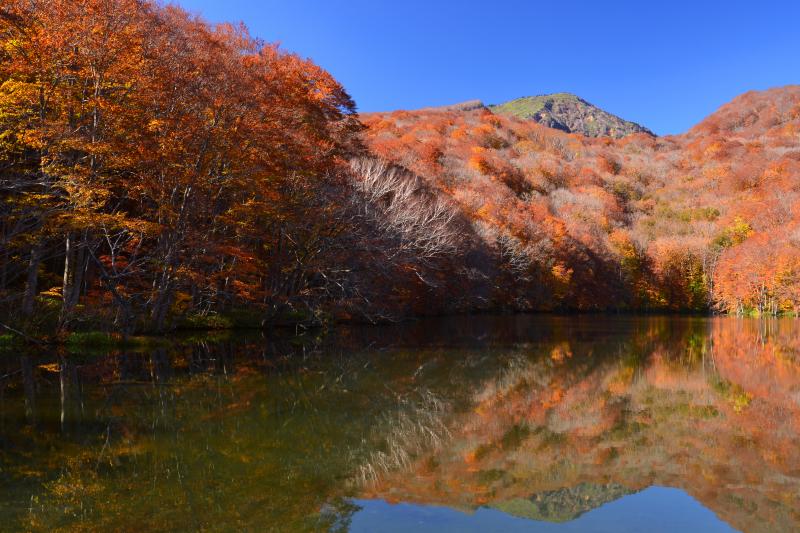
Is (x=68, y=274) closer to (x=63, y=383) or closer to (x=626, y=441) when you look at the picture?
(x=63, y=383)

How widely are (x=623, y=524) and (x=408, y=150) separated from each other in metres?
62.6

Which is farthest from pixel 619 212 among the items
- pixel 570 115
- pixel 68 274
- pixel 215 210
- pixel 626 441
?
pixel 570 115

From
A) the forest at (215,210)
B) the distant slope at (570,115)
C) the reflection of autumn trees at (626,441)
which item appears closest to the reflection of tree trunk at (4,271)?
the forest at (215,210)

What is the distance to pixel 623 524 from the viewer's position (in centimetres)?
479

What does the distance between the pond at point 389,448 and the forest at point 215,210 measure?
14.2 feet

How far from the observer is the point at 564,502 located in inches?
206

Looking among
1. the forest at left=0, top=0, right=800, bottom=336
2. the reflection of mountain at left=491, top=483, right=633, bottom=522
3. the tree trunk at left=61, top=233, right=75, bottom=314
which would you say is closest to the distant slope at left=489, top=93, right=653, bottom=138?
the forest at left=0, top=0, right=800, bottom=336

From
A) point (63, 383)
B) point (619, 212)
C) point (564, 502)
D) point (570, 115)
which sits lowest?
point (63, 383)

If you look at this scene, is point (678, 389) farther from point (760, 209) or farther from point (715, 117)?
point (715, 117)

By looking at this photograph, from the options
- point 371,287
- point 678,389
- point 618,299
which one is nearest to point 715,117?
point 618,299

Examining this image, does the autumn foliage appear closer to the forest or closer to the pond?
the forest

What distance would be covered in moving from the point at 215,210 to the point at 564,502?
18.0 metres

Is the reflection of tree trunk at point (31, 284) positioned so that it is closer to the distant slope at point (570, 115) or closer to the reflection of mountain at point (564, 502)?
the reflection of mountain at point (564, 502)

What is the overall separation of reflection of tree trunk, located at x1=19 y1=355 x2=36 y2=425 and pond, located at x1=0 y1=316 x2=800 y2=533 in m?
0.06
